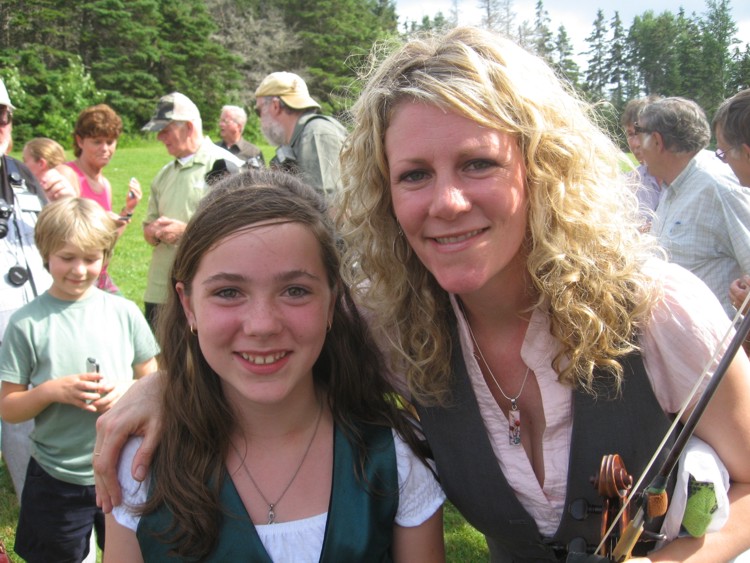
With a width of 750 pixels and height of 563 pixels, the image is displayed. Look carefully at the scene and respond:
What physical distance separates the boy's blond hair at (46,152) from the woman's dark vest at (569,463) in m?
6.71

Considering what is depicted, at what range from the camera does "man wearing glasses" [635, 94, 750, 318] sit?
151 inches

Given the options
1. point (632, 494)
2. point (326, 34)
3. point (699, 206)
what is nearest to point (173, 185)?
point (699, 206)

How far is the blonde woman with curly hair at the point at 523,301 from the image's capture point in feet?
5.65

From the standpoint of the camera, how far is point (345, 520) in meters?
1.89

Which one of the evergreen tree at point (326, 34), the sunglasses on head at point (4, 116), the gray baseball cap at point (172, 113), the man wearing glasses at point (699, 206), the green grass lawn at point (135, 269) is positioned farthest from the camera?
the evergreen tree at point (326, 34)

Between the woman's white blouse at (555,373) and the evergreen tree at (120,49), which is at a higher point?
the evergreen tree at (120,49)

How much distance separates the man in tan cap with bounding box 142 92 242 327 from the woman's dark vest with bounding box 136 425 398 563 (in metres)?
3.88

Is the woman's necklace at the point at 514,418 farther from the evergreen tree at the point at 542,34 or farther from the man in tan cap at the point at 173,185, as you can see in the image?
the man in tan cap at the point at 173,185

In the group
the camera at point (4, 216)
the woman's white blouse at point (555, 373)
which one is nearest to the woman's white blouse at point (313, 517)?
the woman's white blouse at point (555, 373)

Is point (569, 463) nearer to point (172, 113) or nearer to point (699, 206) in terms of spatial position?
point (699, 206)

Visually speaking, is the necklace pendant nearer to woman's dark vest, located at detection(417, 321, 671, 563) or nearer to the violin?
woman's dark vest, located at detection(417, 321, 671, 563)

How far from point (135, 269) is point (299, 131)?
6434 mm

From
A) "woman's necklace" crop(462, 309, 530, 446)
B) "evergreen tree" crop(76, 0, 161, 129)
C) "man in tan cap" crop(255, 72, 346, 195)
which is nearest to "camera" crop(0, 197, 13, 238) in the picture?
"man in tan cap" crop(255, 72, 346, 195)

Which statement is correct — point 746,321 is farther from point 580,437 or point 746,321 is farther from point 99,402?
→ point 99,402
